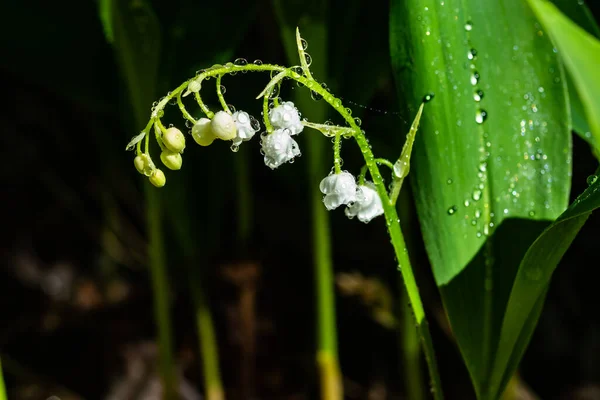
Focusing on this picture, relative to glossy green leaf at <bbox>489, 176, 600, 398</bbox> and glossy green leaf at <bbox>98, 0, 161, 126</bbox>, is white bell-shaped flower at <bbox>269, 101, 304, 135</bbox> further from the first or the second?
glossy green leaf at <bbox>98, 0, 161, 126</bbox>

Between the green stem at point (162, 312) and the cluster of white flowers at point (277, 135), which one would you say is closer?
the cluster of white flowers at point (277, 135)

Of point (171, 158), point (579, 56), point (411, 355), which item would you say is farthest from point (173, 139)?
point (411, 355)

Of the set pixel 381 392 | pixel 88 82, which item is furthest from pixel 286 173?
pixel 381 392

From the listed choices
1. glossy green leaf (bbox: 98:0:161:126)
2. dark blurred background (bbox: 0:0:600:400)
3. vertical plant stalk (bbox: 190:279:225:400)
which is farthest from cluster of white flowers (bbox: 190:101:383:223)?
vertical plant stalk (bbox: 190:279:225:400)

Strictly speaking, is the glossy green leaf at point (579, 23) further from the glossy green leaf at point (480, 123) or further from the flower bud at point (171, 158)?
the flower bud at point (171, 158)

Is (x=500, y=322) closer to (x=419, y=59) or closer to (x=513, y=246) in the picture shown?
(x=513, y=246)

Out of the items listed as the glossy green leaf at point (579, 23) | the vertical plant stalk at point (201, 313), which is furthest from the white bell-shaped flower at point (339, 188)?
the vertical plant stalk at point (201, 313)

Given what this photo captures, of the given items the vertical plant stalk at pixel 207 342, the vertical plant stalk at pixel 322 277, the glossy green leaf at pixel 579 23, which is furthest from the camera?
the vertical plant stalk at pixel 207 342
